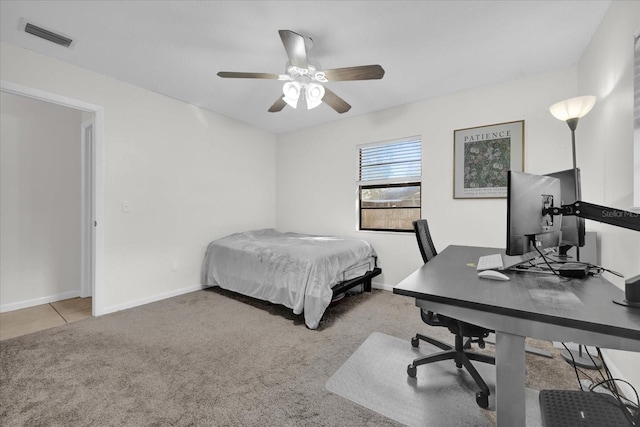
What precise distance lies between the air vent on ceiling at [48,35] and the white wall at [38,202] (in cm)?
138

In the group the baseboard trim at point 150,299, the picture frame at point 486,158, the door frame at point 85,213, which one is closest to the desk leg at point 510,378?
the picture frame at point 486,158

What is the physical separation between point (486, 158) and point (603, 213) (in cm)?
211

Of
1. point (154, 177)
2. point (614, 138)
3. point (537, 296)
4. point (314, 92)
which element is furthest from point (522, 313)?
point (154, 177)

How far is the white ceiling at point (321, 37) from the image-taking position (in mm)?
1860

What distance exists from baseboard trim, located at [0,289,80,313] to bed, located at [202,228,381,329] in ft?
5.16

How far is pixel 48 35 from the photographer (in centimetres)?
215

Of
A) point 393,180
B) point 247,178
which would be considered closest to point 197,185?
point 247,178

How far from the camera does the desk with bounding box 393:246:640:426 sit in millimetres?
784

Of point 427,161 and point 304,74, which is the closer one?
point 304,74

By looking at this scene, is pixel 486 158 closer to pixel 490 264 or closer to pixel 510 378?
pixel 490 264

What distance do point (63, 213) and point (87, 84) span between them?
1.70m

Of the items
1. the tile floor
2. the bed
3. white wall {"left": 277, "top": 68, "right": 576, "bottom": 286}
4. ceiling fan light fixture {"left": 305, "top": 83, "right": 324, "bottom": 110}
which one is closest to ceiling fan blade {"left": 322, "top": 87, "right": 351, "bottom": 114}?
ceiling fan light fixture {"left": 305, "top": 83, "right": 324, "bottom": 110}

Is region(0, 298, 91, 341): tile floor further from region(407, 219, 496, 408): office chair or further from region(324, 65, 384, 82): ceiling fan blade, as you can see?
region(324, 65, 384, 82): ceiling fan blade

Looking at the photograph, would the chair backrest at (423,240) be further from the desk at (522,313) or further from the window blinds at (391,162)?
the window blinds at (391,162)
